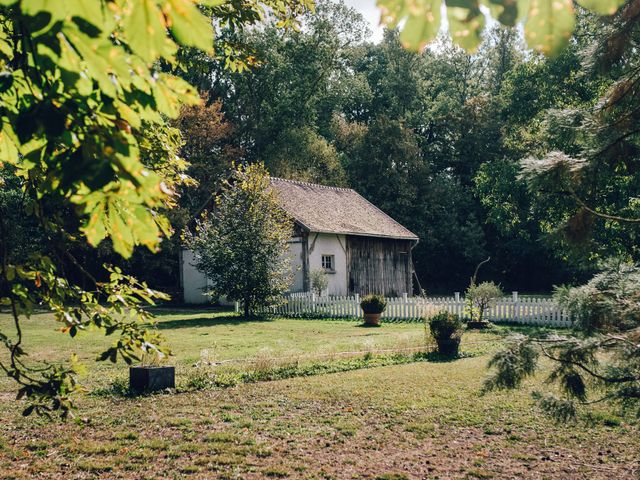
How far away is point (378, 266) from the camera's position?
29719mm

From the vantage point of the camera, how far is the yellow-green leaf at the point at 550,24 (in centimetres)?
178

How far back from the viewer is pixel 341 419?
7676mm

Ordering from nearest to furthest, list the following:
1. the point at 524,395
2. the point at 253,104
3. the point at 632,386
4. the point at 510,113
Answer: the point at 632,386
the point at 524,395
the point at 510,113
the point at 253,104

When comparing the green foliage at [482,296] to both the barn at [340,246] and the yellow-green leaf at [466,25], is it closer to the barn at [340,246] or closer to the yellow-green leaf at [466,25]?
the barn at [340,246]

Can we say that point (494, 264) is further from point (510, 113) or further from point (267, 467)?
point (267, 467)

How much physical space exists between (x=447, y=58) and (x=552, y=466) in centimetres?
5231

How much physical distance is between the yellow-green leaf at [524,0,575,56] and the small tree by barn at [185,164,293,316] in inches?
810

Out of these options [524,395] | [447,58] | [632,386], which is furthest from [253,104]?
[632,386]

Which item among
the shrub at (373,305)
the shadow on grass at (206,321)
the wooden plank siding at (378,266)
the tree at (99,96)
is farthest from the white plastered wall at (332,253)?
the tree at (99,96)

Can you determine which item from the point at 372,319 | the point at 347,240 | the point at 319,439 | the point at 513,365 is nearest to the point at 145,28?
the point at 513,365

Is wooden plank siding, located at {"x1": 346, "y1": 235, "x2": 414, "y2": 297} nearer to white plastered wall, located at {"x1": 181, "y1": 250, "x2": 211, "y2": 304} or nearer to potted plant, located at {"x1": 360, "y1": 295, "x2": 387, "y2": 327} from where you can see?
white plastered wall, located at {"x1": 181, "y1": 250, "x2": 211, "y2": 304}

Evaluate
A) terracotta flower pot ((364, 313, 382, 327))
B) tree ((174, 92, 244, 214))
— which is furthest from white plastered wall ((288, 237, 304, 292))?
tree ((174, 92, 244, 214))

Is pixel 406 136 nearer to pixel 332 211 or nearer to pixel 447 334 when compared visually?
pixel 332 211

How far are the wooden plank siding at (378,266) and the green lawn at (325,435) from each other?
17.5 m
